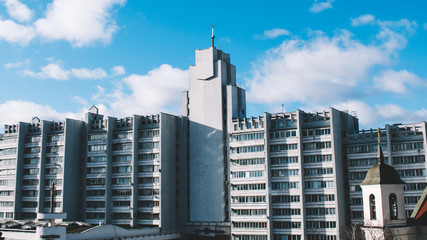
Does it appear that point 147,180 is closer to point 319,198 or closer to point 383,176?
point 319,198

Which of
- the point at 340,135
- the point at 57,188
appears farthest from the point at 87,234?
the point at 340,135

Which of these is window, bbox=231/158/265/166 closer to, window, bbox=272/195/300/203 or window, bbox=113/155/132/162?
window, bbox=272/195/300/203

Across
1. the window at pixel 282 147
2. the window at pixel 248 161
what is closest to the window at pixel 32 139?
the window at pixel 248 161

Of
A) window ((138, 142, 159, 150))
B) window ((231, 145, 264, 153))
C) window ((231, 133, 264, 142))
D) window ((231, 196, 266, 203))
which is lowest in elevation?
window ((231, 196, 266, 203))

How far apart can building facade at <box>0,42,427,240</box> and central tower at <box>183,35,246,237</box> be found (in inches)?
9.7

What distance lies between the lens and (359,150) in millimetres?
97938

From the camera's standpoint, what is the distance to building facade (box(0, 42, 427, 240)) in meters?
96.9

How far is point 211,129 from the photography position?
112250 millimetres

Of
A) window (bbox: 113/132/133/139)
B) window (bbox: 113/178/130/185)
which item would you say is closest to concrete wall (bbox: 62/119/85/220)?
window (bbox: 113/178/130/185)

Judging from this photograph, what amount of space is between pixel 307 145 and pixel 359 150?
35.2 ft

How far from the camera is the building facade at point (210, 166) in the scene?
9694 centimetres

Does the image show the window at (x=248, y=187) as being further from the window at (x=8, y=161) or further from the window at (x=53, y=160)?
the window at (x=8, y=161)

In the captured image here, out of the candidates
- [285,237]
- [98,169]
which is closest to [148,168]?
[98,169]

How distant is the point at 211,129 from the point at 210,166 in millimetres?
8829
